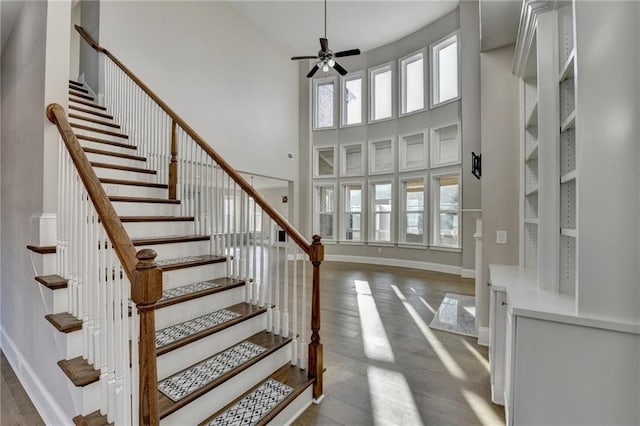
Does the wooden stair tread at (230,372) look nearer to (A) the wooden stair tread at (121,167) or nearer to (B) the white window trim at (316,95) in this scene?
(A) the wooden stair tread at (121,167)

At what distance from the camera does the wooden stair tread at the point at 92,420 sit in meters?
1.38

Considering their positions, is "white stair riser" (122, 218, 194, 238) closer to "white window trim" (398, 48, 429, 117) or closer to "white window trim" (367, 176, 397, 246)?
"white window trim" (367, 176, 397, 246)

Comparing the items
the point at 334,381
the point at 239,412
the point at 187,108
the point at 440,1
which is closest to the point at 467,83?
the point at 440,1

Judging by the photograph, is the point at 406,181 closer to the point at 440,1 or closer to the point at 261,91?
the point at 440,1

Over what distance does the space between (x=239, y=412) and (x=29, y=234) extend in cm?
201

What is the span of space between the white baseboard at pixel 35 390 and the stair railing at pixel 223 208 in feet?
4.21

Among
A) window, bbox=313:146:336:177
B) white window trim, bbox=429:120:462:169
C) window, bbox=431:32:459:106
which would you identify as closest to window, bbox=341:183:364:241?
window, bbox=313:146:336:177

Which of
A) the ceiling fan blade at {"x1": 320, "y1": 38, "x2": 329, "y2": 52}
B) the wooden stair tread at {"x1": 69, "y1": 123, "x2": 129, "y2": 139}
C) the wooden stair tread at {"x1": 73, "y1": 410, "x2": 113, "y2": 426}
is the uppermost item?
the ceiling fan blade at {"x1": 320, "y1": 38, "x2": 329, "y2": 52}

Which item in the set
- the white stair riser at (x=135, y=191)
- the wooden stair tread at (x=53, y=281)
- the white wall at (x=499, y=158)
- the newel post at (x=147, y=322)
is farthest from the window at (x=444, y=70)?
the wooden stair tread at (x=53, y=281)

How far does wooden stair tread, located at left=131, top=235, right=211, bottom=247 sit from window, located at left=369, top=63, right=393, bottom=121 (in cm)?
647

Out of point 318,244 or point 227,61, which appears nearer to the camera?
point 318,244

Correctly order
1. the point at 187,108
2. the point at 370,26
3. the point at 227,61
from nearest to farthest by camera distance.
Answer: the point at 187,108
the point at 227,61
the point at 370,26

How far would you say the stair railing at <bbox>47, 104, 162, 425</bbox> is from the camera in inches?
41.9

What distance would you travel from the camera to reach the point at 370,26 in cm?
702
